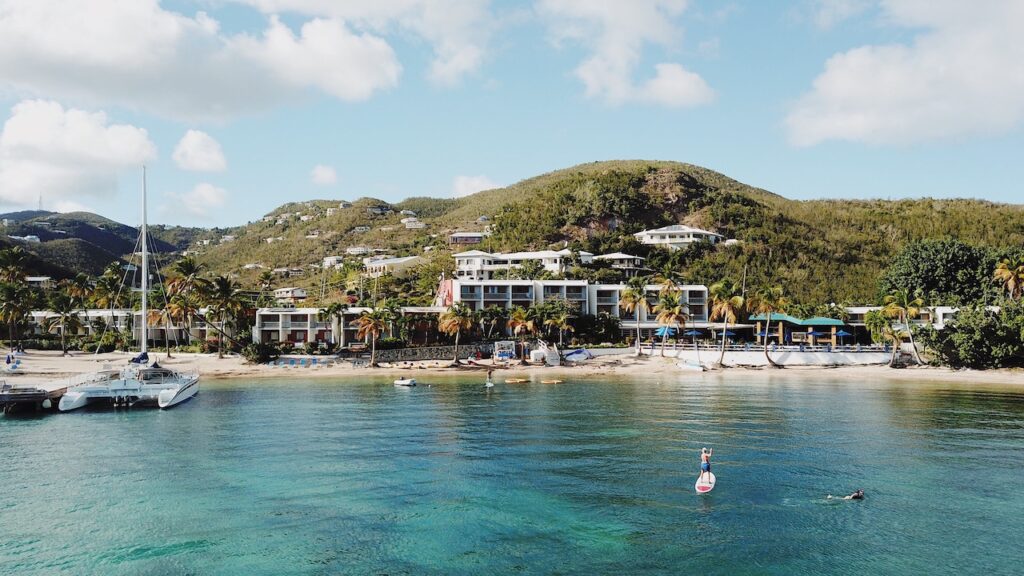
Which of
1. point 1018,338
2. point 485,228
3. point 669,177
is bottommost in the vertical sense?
point 1018,338

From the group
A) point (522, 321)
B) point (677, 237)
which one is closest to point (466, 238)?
point (677, 237)

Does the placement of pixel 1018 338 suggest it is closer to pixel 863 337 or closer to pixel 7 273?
pixel 863 337

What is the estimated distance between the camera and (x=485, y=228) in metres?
166

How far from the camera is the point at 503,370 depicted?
79.7m

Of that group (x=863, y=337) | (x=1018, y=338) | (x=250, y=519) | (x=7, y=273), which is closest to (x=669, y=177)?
(x=863, y=337)

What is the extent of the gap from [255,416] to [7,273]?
70747 millimetres

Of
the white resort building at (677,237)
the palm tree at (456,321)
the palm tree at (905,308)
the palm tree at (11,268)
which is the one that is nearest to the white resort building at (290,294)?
the palm tree at (11,268)

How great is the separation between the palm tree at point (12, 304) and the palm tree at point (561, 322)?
66042 mm

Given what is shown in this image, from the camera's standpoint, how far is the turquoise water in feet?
72.7

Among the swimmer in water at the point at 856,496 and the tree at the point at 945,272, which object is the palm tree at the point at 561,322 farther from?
the swimmer in water at the point at 856,496

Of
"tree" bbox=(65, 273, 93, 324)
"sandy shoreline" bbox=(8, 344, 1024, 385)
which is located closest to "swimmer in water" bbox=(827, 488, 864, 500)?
"sandy shoreline" bbox=(8, 344, 1024, 385)

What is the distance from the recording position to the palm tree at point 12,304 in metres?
87.2

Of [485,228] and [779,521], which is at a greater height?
[485,228]

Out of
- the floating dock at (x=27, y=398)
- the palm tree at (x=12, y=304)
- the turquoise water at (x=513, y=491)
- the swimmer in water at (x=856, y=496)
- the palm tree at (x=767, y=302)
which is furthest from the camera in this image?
the palm tree at (x=12, y=304)
